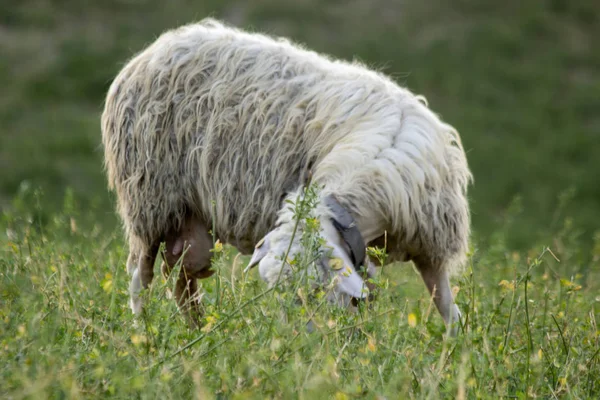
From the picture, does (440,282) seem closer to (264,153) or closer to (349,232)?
(349,232)

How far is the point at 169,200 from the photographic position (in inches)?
193

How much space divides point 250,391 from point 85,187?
34.6ft

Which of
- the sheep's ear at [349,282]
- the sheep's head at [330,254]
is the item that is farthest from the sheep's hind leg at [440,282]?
the sheep's ear at [349,282]

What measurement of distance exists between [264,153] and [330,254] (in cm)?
117

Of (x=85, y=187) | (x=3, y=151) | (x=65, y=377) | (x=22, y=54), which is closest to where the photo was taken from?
(x=65, y=377)

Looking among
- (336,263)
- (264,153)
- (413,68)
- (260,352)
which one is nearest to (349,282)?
(336,263)

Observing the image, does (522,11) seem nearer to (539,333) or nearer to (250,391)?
(539,333)

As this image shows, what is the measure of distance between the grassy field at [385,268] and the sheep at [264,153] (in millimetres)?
247

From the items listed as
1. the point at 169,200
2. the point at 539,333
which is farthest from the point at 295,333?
the point at 169,200

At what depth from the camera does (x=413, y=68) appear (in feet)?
50.5

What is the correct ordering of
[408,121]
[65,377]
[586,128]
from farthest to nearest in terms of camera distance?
[586,128]
[408,121]
[65,377]

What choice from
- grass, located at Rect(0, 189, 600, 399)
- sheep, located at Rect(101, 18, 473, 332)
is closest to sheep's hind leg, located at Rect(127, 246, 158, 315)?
sheep, located at Rect(101, 18, 473, 332)

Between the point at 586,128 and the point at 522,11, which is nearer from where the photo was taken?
the point at 586,128

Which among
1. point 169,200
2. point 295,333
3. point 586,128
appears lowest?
point 586,128
